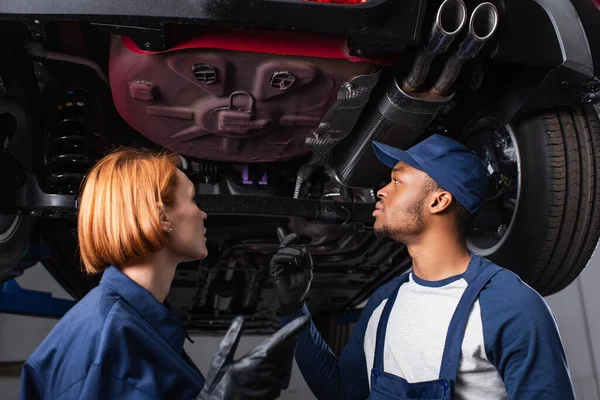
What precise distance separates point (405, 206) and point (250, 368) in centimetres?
70

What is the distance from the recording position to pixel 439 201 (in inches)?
57.9

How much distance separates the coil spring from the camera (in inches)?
66.5

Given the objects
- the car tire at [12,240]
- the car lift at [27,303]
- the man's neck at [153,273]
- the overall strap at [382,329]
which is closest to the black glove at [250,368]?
the man's neck at [153,273]

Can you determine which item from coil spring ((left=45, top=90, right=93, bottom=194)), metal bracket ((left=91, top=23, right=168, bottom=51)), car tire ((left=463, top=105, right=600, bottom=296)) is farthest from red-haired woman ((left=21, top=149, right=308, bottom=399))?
car tire ((left=463, top=105, right=600, bottom=296))

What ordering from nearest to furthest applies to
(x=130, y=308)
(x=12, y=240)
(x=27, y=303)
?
1. (x=130, y=308)
2. (x=12, y=240)
3. (x=27, y=303)

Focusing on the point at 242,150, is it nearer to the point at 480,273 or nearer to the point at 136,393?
the point at 480,273

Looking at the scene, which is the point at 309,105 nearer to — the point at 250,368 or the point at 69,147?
the point at 69,147

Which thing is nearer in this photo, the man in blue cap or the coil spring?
the man in blue cap

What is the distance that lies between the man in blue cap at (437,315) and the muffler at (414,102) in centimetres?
9


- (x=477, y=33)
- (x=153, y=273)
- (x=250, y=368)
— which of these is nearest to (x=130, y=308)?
(x=153, y=273)

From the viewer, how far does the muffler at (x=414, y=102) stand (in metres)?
1.30

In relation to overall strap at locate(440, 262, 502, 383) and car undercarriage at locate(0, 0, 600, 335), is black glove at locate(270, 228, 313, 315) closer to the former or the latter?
car undercarriage at locate(0, 0, 600, 335)

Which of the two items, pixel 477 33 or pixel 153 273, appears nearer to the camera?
pixel 153 273

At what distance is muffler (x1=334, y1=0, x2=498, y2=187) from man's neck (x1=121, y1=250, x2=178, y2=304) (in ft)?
2.44
